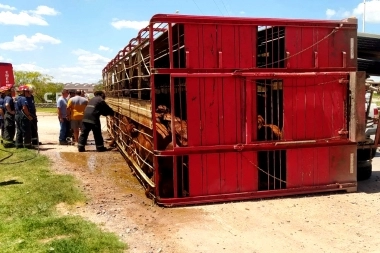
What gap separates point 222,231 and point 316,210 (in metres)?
1.71

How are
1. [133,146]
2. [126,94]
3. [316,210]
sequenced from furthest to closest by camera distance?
[126,94] < [133,146] < [316,210]

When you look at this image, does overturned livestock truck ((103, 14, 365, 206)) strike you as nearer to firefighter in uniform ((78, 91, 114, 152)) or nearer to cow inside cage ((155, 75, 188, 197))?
cow inside cage ((155, 75, 188, 197))

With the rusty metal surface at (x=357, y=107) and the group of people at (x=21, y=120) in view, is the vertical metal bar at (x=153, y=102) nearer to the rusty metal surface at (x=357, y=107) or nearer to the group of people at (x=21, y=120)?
the rusty metal surface at (x=357, y=107)

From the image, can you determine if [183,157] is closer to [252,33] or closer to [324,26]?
[252,33]

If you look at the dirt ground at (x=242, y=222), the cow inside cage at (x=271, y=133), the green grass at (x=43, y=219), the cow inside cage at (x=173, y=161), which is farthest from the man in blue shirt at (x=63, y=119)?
the cow inside cage at (x=271, y=133)

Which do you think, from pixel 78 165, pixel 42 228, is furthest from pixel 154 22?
pixel 78 165

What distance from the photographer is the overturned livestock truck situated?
623 centimetres

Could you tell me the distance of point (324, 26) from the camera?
6.75 m

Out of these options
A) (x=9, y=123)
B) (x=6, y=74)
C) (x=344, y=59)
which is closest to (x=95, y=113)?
(x=9, y=123)

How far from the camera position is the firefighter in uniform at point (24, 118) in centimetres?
1180

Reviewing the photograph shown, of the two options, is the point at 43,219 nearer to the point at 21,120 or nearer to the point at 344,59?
the point at 344,59

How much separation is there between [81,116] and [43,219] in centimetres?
760

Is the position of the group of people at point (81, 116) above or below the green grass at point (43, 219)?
above

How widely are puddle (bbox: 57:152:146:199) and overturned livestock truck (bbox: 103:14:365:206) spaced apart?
585mm
